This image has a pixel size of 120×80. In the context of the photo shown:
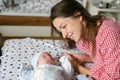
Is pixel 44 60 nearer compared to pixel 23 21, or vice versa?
pixel 44 60

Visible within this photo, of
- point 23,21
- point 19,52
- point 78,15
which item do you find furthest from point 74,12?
point 23,21

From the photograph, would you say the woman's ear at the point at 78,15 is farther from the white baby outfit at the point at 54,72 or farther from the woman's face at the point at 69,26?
the white baby outfit at the point at 54,72

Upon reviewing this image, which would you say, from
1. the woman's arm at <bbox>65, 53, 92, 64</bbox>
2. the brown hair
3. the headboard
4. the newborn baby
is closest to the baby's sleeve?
the newborn baby

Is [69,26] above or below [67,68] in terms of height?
above

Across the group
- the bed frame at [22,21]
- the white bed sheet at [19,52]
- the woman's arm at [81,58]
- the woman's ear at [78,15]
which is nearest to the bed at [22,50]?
the white bed sheet at [19,52]

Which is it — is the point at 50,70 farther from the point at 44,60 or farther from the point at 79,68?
the point at 79,68

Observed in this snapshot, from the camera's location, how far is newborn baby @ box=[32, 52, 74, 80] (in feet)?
4.42

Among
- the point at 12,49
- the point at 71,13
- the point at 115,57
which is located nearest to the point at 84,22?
the point at 71,13

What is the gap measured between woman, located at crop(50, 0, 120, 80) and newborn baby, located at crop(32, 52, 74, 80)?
7.1 inches

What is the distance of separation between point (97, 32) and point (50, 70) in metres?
0.39

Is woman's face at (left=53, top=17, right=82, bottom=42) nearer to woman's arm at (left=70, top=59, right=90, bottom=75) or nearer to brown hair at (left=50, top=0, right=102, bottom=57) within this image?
brown hair at (left=50, top=0, right=102, bottom=57)

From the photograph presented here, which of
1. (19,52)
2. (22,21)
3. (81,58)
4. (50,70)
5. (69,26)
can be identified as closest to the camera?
(69,26)

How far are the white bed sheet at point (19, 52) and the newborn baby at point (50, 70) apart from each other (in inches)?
4.3

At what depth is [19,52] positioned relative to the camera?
1.81 meters
